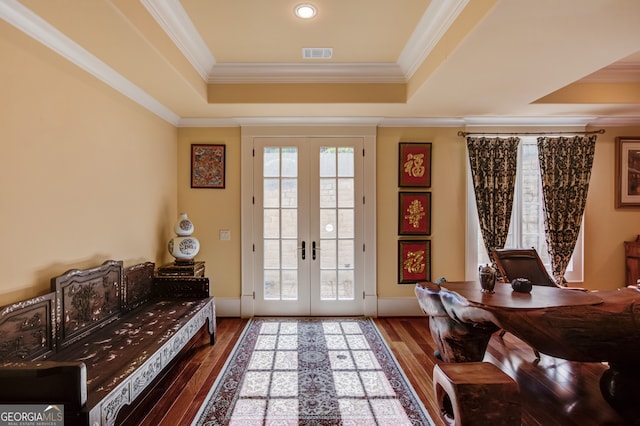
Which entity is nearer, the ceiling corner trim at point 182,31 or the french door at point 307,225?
the ceiling corner trim at point 182,31

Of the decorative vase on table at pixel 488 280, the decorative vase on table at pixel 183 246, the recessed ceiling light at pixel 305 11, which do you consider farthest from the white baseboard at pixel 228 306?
the recessed ceiling light at pixel 305 11

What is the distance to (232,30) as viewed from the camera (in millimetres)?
2699

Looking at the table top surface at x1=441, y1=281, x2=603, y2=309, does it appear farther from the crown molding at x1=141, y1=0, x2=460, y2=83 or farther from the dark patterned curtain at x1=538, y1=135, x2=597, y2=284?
the crown molding at x1=141, y1=0, x2=460, y2=83

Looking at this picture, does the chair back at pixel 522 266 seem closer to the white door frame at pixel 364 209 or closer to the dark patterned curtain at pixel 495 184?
the dark patterned curtain at pixel 495 184

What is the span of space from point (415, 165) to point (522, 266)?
1750mm

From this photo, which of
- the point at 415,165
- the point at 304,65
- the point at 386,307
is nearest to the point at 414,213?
the point at 415,165

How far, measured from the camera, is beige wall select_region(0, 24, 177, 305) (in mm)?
1894

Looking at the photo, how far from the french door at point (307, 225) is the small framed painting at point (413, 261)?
558 mm

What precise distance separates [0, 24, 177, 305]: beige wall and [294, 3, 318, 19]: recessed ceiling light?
1792 millimetres

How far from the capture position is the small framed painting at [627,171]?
13.4 ft

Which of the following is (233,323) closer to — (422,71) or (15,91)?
(15,91)

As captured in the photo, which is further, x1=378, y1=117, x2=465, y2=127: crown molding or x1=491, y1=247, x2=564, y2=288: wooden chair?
x1=378, y1=117, x2=465, y2=127: crown molding

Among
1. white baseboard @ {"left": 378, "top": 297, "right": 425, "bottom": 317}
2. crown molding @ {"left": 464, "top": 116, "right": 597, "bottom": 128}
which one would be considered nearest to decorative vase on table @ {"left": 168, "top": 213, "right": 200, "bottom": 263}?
white baseboard @ {"left": 378, "top": 297, "right": 425, "bottom": 317}

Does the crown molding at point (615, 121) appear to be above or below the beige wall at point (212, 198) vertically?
above
